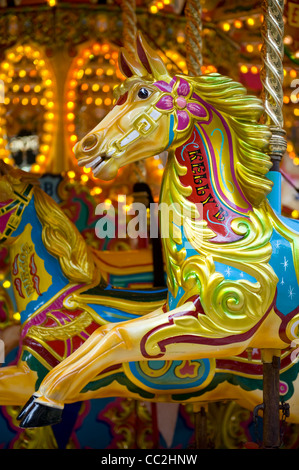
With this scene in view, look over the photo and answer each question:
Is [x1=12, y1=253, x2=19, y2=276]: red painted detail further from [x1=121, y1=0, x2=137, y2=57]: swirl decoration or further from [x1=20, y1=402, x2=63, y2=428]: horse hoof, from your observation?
[x1=121, y1=0, x2=137, y2=57]: swirl decoration

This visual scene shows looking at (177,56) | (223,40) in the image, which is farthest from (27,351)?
(223,40)

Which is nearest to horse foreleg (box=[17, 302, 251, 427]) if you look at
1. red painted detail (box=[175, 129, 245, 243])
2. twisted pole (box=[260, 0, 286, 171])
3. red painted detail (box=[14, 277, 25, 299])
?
red painted detail (box=[175, 129, 245, 243])

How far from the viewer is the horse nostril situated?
2.33 m

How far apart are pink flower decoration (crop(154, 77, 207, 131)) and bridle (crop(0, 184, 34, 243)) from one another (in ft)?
2.99

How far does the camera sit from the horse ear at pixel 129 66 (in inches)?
95.1

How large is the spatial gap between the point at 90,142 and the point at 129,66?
31 centimetres

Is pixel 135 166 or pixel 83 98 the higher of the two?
pixel 83 98

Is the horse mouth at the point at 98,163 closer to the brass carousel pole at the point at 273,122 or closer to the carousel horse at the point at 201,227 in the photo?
the carousel horse at the point at 201,227

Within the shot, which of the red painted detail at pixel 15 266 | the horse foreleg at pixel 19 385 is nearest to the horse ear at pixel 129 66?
the red painted detail at pixel 15 266

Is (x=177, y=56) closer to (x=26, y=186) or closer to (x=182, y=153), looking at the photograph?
(x=26, y=186)

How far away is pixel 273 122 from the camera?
259 cm

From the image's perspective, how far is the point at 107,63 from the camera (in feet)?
14.1

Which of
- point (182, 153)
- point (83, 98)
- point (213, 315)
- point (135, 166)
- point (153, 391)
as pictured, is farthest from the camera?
point (83, 98)

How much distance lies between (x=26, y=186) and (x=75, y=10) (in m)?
1.68
